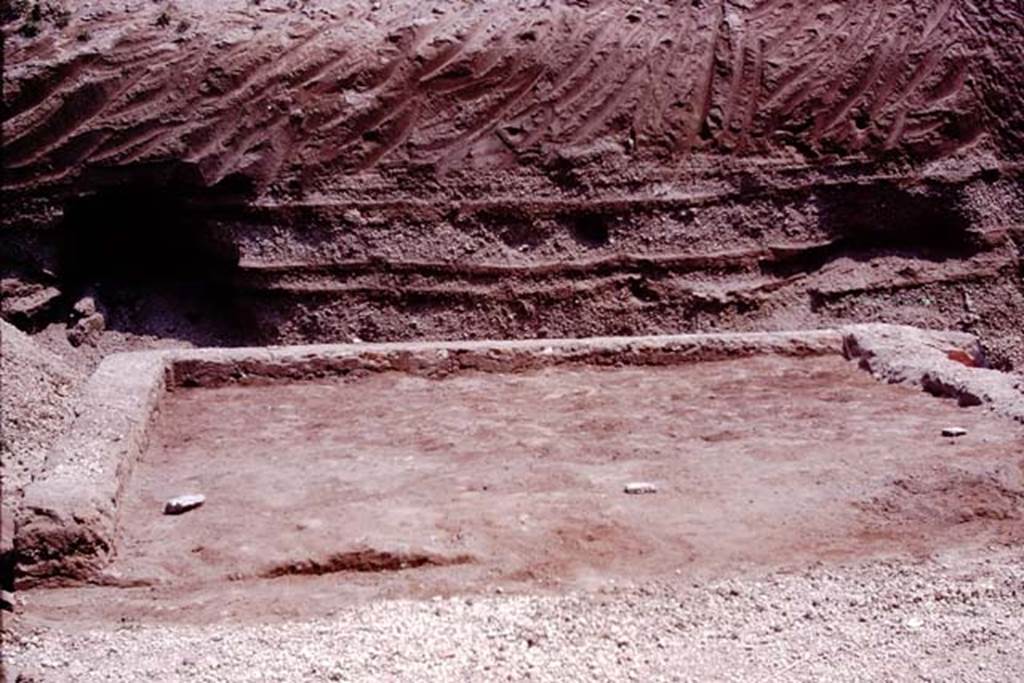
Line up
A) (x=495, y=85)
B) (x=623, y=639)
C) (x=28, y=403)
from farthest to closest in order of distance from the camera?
(x=495, y=85), (x=28, y=403), (x=623, y=639)

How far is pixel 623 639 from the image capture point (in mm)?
2703

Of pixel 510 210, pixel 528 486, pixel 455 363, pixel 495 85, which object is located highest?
pixel 495 85

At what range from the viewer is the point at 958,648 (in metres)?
2.68

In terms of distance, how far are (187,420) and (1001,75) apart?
14.1ft

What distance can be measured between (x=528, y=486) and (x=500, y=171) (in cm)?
277

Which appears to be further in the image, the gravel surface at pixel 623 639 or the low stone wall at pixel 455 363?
the low stone wall at pixel 455 363

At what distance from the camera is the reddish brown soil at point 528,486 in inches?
121

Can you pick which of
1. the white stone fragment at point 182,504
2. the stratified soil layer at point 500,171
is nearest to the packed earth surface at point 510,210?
the stratified soil layer at point 500,171

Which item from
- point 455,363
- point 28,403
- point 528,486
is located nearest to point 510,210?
point 455,363

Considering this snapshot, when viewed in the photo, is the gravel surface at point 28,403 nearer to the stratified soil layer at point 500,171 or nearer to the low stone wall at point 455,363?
the low stone wall at point 455,363

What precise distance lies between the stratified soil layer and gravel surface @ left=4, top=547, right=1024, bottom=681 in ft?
10.6

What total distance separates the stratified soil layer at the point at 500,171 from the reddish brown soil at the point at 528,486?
1235mm

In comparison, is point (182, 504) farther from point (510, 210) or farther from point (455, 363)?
point (510, 210)

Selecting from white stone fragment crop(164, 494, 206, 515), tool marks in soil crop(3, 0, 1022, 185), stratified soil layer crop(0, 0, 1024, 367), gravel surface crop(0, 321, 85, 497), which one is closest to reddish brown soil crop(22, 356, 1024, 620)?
white stone fragment crop(164, 494, 206, 515)
